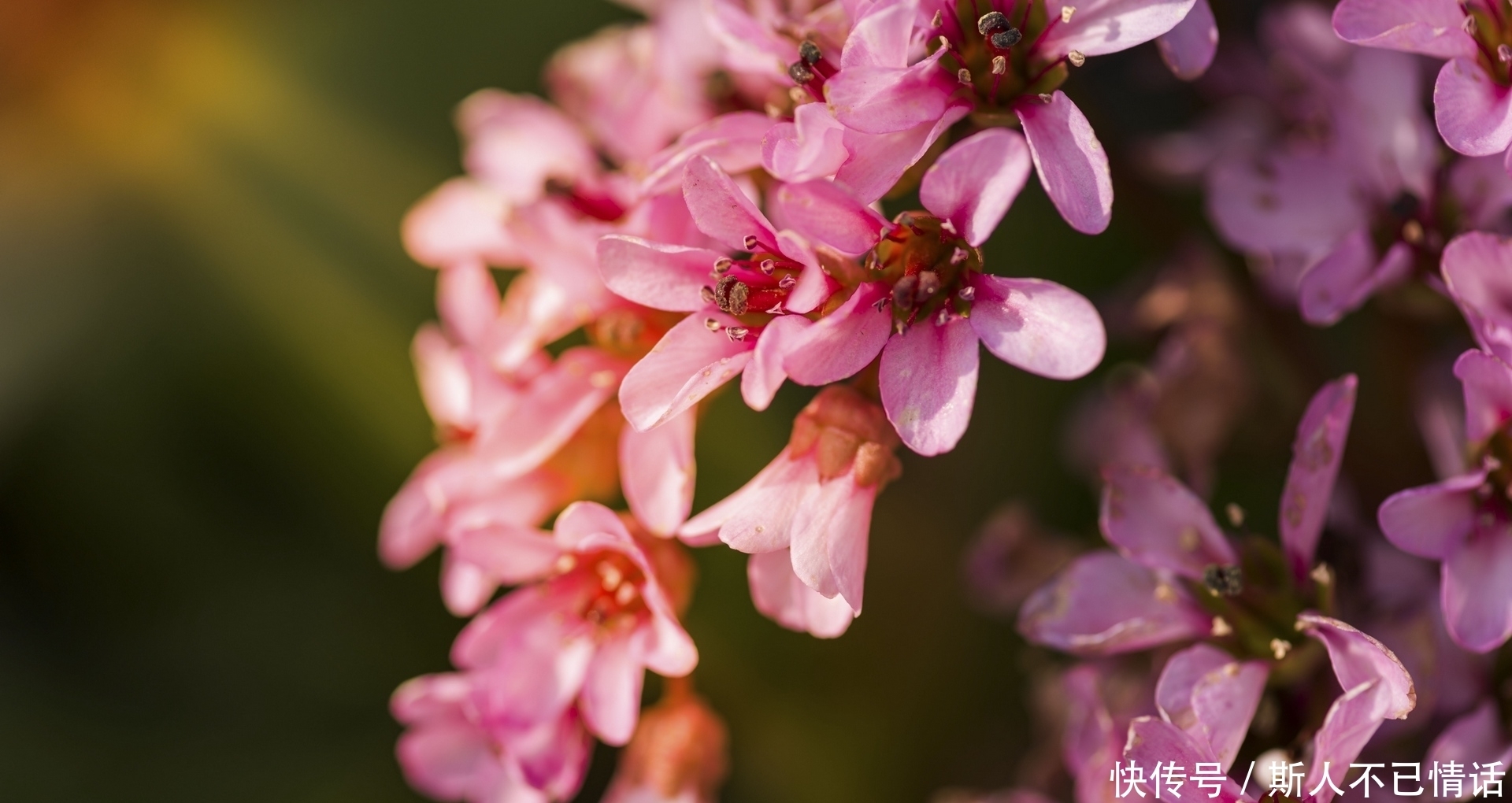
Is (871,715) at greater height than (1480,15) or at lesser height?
lesser

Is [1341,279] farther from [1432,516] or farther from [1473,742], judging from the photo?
[1473,742]

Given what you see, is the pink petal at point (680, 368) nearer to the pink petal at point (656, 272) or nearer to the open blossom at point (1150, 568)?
the pink petal at point (656, 272)

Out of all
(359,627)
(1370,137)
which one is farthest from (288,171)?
(1370,137)

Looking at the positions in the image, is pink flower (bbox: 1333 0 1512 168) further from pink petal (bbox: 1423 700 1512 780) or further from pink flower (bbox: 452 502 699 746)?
pink flower (bbox: 452 502 699 746)

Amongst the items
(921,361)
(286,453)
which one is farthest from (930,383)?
(286,453)

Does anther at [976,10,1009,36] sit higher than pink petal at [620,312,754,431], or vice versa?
anther at [976,10,1009,36]

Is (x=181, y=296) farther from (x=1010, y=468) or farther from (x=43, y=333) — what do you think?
(x=1010, y=468)

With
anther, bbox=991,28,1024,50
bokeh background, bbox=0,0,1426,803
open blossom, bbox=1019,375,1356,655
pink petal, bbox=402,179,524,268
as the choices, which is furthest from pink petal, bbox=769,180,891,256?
bokeh background, bbox=0,0,1426,803
